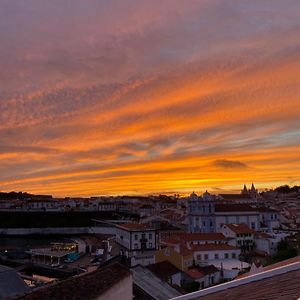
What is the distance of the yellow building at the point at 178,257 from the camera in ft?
101

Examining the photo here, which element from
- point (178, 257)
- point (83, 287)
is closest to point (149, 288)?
point (83, 287)

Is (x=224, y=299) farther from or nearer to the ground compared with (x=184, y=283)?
farther from the ground

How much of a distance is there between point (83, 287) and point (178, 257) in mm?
22525

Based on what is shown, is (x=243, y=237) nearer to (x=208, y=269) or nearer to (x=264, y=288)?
(x=208, y=269)

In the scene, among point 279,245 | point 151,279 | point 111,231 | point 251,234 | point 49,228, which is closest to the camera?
point 151,279

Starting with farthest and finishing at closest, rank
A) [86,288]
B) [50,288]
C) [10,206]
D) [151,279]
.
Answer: [10,206] < [151,279] < [86,288] < [50,288]

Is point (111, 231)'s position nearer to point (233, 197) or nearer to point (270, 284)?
point (233, 197)

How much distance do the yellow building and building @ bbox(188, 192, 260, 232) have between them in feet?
70.7

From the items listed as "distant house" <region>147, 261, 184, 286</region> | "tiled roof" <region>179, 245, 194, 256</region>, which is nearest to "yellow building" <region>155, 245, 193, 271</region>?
"tiled roof" <region>179, 245, 194, 256</region>

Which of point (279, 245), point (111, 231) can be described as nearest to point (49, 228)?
point (111, 231)

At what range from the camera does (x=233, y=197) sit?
82625mm

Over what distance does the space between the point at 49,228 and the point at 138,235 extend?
1290 inches

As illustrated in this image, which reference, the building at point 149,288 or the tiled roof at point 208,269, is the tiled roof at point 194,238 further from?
the building at point 149,288

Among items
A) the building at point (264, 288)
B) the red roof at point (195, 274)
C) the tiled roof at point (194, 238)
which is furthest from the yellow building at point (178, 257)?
the building at point (264, 288)
